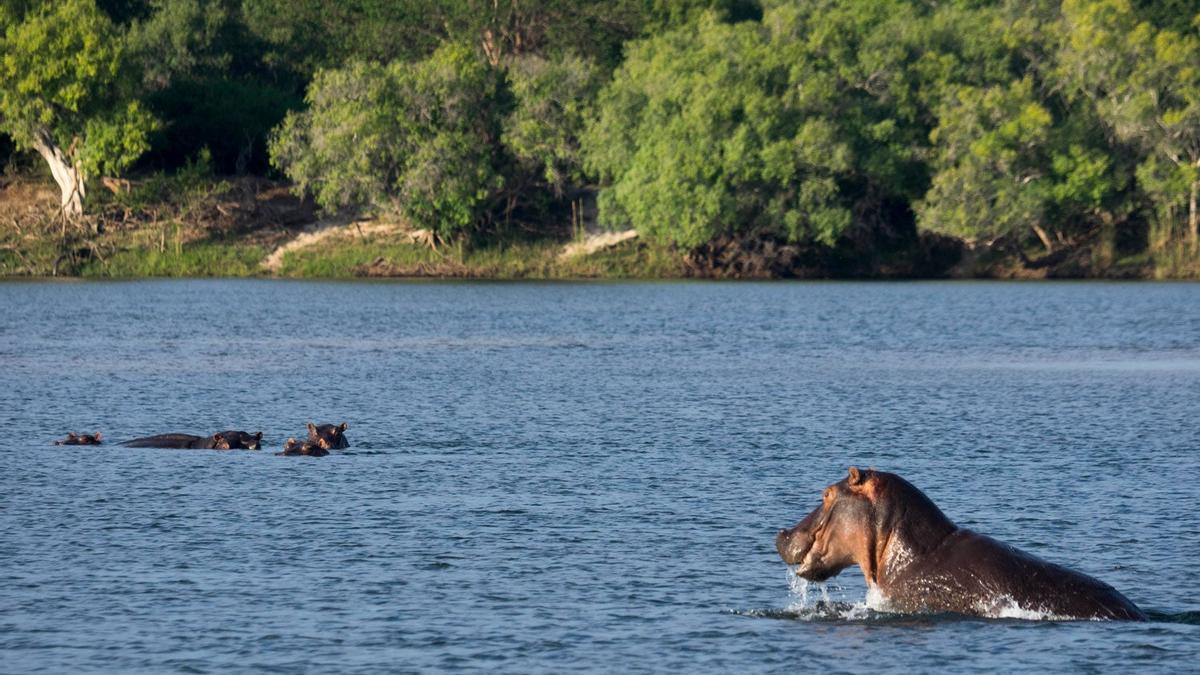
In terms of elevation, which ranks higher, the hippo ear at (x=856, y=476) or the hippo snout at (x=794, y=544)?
the hippo ear at (x=856, y=476)

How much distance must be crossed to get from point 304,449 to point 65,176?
68.6m

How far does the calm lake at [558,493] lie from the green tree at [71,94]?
114 ft

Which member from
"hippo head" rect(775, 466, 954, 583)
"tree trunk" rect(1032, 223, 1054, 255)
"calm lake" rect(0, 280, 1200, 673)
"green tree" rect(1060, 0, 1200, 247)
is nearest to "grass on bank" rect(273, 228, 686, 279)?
"tree trunk" rect(1032, 223, 1054, 255)

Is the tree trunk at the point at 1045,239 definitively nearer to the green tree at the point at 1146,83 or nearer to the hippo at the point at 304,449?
the green tree at the point at 1146,83

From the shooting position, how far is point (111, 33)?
90.4m

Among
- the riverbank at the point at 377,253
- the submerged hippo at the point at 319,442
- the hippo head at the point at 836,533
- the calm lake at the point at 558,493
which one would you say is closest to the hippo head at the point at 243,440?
the calm lake at the point at 558,493

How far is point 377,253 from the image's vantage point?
9200cm

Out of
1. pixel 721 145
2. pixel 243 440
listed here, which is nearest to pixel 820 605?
pixel 243 440

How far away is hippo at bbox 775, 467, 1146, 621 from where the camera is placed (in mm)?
14602

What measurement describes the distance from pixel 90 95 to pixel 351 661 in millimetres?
77762

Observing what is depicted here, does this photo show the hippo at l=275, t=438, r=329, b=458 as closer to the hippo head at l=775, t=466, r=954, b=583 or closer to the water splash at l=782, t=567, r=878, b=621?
the water splash at l=782, t=567, r=878, b=621

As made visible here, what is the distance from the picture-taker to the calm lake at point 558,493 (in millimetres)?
15859

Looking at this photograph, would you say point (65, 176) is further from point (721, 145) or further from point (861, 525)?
point (861, 525)

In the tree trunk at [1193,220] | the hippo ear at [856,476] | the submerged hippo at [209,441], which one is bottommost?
the submerged hippo at [209,441]
